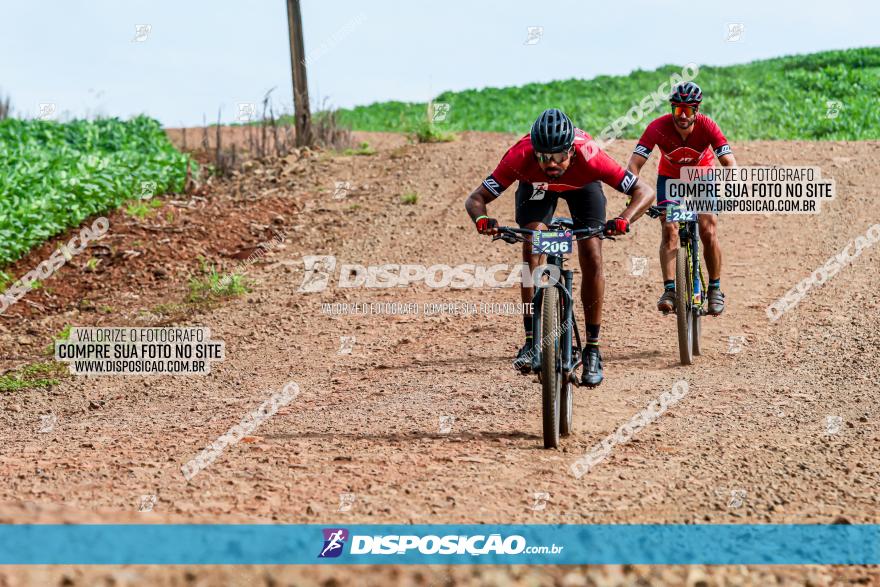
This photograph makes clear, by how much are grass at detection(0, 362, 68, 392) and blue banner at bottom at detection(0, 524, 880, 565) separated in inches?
251

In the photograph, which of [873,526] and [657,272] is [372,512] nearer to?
[873,526]

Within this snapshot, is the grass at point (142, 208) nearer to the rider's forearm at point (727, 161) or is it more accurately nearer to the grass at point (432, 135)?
the grass at point (432, 135)

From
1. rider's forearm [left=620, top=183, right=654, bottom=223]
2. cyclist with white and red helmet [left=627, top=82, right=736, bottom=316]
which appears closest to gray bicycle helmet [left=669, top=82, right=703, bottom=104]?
cyclist with white and red helmet [left=627, top=82, right=736, bottom=316]

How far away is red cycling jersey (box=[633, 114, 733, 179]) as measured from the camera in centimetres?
Answer: 1007

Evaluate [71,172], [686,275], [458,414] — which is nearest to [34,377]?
[458,414]

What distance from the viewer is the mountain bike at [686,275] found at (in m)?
9.45

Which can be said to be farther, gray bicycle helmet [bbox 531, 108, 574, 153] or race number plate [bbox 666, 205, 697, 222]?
race number plate [bbox 666, 205, 697, 222]

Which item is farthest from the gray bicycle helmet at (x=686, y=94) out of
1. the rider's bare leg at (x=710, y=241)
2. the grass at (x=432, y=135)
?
the grass at (x=432, y=135)

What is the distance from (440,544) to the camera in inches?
191

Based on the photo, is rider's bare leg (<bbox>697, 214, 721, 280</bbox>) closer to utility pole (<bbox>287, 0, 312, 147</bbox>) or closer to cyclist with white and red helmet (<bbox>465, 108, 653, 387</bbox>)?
cyclist with white and red helmet (<bbox>465, 108, 653, 387</bbox>)

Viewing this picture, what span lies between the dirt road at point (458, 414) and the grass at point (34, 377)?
0.66 feet

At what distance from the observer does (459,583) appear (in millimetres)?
4391

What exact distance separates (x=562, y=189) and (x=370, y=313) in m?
5.57

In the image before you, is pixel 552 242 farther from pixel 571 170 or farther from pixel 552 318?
pixel 571 170
